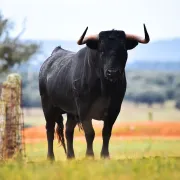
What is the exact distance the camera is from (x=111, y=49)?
12.1 meters

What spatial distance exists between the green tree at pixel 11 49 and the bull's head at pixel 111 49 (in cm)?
4062

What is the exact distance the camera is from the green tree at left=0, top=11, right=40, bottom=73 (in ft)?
180

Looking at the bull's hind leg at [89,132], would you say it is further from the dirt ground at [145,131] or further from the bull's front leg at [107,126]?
the dirt ground at [145,131]

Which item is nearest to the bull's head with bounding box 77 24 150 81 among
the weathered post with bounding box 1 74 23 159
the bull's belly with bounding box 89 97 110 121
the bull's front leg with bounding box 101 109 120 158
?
the bull's belly with bounding box 89 97 110 121

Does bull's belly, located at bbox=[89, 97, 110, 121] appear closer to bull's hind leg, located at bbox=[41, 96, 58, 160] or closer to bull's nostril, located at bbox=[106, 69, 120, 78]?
bull's nostril, located at bbox=[106, 69, 120, 78]

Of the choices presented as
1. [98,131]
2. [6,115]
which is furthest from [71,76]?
[98,131]

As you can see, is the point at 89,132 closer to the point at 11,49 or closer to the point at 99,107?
the point at 99,107

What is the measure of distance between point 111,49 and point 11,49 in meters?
44.6

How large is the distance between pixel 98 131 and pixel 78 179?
30778 mm

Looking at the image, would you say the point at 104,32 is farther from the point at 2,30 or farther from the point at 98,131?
the point at 2,30

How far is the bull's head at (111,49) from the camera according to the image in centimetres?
1195

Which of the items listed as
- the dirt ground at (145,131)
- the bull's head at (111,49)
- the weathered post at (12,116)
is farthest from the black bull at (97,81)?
the dirt ground at (145,131)

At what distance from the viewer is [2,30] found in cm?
5750

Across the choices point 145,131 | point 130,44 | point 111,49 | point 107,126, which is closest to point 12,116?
point 107,126
